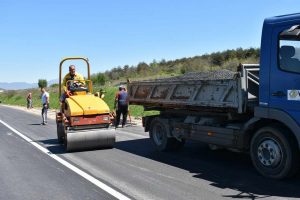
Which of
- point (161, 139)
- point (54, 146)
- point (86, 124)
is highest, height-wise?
point (86, 124)

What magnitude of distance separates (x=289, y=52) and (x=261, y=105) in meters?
1.02

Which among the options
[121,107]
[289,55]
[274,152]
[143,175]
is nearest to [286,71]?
[289,55]

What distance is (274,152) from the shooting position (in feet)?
25.0

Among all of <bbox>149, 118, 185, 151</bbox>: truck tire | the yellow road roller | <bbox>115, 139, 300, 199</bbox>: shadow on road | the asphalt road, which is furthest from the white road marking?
<bbox>149, 118, 185, 151</bbox>: truck tire

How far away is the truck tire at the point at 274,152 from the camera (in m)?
7.38

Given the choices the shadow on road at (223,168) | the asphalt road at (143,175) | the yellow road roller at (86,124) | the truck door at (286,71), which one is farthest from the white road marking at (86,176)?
the truck door at (286,71)

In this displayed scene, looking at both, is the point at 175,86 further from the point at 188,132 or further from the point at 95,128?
the point at 95,128

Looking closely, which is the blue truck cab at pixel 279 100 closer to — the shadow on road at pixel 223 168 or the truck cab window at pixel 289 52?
the truck cab window at pixel 289 52

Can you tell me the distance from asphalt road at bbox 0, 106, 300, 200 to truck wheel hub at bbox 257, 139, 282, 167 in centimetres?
30

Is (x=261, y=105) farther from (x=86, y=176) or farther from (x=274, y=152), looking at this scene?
(x=86, y=176)

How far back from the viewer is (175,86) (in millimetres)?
10367

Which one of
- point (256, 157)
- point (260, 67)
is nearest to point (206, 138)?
point (256, 157)

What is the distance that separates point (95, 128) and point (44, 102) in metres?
10.9

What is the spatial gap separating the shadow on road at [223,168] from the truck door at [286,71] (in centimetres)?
117
